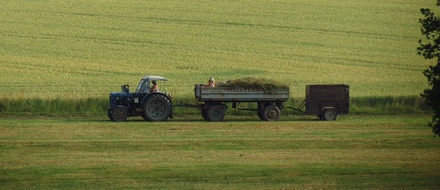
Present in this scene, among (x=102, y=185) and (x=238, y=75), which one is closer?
(x=102, y=185)

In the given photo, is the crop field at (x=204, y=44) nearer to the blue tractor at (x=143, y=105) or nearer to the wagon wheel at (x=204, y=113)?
the blue tractor at (x=143, y=105)

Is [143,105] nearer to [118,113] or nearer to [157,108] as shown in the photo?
[157,108]

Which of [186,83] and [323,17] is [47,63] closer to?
[186,83]

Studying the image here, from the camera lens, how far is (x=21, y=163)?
23.3m

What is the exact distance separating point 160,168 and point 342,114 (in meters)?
17.5

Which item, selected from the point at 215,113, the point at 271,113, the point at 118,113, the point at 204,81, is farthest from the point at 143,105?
the point at 204,81

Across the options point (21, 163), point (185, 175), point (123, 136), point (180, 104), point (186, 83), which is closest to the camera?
point (185, 175)

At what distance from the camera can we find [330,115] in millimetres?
38688

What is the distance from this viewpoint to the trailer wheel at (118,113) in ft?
119

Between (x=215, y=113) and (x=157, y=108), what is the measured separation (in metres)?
2.32

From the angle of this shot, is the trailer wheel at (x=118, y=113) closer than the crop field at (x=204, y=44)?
Yes

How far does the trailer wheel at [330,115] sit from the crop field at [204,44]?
7.08 metres

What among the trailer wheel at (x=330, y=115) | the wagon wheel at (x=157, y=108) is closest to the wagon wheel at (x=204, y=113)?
the wagon wheel at (x=157, y=108)

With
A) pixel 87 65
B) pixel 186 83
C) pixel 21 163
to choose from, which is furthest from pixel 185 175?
pixel 87 65
